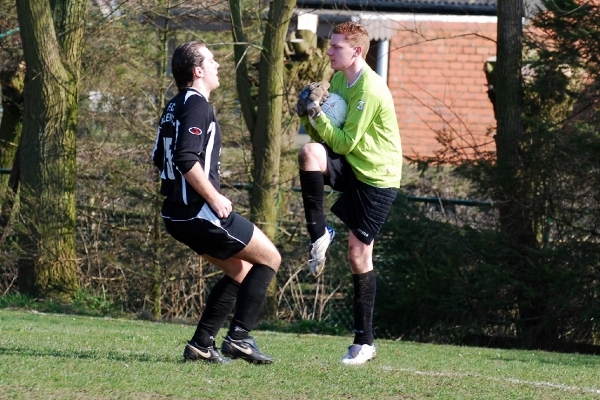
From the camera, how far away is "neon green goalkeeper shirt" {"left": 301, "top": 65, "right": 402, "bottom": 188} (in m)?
6.63

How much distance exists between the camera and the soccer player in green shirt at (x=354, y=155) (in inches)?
262

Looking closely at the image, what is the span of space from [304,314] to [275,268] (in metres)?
7.87

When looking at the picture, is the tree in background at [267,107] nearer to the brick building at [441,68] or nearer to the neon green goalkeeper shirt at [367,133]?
the neon green goalkeeper shirt at [367,133]

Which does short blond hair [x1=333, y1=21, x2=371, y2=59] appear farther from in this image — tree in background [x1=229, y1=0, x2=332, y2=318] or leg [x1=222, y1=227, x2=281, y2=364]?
tree in background [x1=229, y1=0, x2=332, y2=318]

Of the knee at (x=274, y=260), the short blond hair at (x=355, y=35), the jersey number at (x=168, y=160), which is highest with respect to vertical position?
the short blond hair at (x=355, y=35)

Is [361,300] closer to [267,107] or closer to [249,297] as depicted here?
[249,297]

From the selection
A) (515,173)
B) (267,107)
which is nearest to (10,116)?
(267,107)

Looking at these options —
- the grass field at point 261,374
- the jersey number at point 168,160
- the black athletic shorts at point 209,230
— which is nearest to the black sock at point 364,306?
the grass field at point 261,374

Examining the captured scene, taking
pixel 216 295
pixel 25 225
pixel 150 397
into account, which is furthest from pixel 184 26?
pixel 150 397

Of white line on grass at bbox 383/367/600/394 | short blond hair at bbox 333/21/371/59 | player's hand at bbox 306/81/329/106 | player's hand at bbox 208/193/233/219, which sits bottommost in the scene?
white line on grass at bbox 383/367/600/394

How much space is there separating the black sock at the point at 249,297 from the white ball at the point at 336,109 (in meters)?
1.13

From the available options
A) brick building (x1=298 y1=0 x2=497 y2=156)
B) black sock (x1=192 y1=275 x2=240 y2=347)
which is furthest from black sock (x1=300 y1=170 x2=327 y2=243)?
brick building (x1=298 y1=0 x2=497 y2=156)

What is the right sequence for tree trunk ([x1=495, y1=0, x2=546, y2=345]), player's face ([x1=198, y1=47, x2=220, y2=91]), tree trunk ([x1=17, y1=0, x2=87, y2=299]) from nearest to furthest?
player's face ([x1=198, y1=47, x2=220, y2=91]) → tree trunk ([x1=495, y1=0, x2=546, y2=345]) → tree trunk ([x1=17, y1=0, x2=87, y2=299])

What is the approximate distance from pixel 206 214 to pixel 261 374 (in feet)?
3.32
